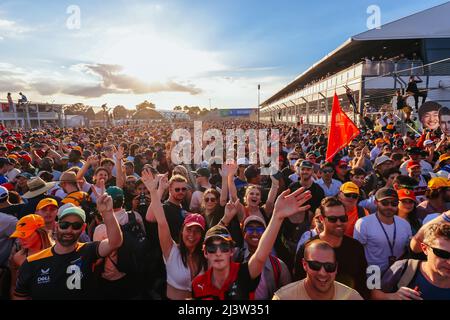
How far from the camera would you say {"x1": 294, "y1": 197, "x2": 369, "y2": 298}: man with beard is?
274cm

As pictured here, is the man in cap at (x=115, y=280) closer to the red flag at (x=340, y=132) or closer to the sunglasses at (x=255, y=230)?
Result: the sunglasses at (x=255, y=230)

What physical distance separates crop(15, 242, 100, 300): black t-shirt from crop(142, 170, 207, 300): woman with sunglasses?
75 cm

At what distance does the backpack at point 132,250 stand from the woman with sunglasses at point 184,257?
0.39 metres

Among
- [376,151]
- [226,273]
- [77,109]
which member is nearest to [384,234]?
[226,273]

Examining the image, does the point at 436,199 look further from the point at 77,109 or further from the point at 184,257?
the point at 77,109

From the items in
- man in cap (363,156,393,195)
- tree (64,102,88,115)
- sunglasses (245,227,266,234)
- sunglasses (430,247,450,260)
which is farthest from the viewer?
tree (64,102,88,115)

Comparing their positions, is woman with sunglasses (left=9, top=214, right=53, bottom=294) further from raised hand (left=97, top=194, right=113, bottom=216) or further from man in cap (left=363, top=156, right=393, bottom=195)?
man in cap (left=363, top=156, right=393, bottom=195)

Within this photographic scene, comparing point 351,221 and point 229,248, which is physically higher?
point 229,248

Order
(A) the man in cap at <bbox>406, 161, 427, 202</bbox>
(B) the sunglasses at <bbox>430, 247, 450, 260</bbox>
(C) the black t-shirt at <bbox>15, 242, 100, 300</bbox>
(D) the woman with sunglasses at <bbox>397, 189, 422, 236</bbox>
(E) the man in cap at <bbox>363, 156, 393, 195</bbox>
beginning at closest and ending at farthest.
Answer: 1. (B) the sunglasses at <bbox>430, 247, 450, 260</bbox>
2. (C) the black t-shirt at <bbox>15, 242, 100, 300</bbox>
3. (D) the woman with sunglasses at <bbox>397, 189, 422, 236</bbox>
4. (A) the man in cap at <bbox>406, 161, 427, 202</bbox>
5. (E) the man in cap at <bbox>363, 156, 393, 195</bbox>

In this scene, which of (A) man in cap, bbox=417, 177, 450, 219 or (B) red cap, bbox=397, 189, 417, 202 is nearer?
(B) red cap, bbox=397, 189, 417, 202

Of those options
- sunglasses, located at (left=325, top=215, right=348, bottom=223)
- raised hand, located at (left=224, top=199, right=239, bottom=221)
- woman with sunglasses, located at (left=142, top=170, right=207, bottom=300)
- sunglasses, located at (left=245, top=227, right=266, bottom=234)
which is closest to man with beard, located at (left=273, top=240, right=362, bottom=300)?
sunglasses, located at (left=325, top=215, right=348, bottom=223)

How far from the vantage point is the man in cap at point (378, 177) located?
5806 millimetres

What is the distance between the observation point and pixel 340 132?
7.10m

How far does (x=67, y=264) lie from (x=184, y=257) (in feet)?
3.57
